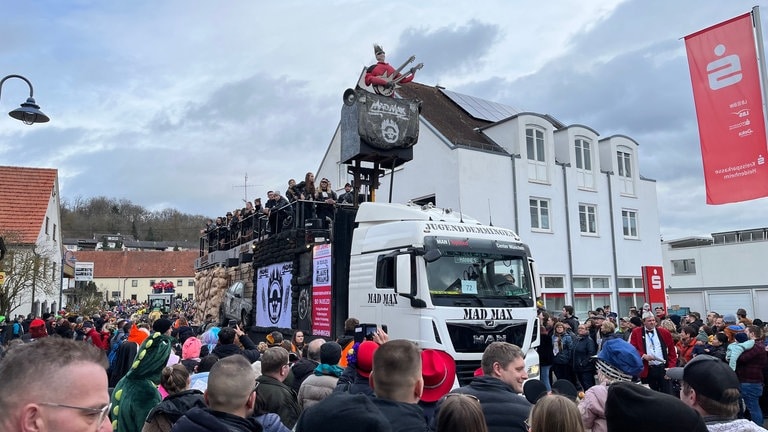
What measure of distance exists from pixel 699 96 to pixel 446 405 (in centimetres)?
968

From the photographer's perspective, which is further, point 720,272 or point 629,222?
point 720,272

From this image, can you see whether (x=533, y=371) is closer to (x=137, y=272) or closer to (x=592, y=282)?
(x=592, y=282)

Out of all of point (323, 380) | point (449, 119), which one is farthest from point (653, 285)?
point (323, 380)

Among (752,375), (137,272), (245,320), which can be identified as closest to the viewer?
(752,375)

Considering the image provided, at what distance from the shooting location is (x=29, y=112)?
959 centimetres

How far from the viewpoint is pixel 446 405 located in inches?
112

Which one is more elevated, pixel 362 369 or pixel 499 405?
pixel 362 369


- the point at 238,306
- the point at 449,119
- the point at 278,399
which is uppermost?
the point at 449,119

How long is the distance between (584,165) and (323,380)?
2543 cm

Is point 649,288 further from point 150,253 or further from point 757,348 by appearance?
point 150,253

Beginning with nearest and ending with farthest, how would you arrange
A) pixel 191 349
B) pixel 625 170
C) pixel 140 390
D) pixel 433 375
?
pixel 433 375, pixel 140 390, pixel 191 349, pixel 625 170

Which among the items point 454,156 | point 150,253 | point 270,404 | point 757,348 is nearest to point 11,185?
point 454,156

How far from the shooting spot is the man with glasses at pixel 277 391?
4.67m

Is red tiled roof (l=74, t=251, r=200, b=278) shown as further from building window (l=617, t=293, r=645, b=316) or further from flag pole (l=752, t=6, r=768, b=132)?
flag pole (l=752, t=6, r=768, b=132)
